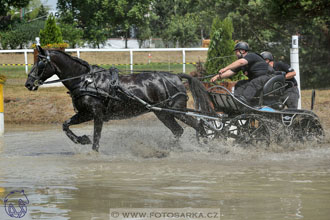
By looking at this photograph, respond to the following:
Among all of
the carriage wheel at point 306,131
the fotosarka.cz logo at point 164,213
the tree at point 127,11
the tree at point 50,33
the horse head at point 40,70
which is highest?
the tree at point 127,11

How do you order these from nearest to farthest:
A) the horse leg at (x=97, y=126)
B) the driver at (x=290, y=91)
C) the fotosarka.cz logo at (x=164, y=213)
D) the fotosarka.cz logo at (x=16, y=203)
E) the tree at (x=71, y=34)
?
1. the fotosarka.cz logo at (x=164, y=213)
2. the fotosarka.cz logo at (x=16, y=203)
3. the horse leg at (x=97, y=126)
4. the driver at (x=290, y=91)
5. the tree at (x=71, y=34)

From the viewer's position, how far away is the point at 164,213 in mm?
6145

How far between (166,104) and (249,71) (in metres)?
1.55

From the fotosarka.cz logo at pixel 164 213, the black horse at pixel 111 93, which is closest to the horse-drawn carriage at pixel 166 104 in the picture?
the black horse at pixel 111 93

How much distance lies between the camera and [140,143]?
10.6 metres

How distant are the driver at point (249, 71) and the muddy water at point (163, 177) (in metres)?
Answer: 0.94

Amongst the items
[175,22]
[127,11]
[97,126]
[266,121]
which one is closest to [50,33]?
[97,126]

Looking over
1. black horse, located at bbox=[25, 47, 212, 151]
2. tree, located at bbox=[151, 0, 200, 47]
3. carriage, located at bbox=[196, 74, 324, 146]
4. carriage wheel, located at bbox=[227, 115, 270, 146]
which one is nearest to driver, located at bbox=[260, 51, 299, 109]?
carriage, located at bbox=[196, 74, 324, 146]

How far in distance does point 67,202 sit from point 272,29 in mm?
16647

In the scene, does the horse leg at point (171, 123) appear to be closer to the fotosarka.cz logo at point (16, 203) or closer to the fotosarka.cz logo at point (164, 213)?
the fotosarka.cz logo at point (16, 203)

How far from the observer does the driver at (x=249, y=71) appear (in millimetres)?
9859

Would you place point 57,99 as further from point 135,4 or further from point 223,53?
point 135,4

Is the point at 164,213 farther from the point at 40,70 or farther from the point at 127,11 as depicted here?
the point at 127,11

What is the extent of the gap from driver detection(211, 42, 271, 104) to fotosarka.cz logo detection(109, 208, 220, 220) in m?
3.95
